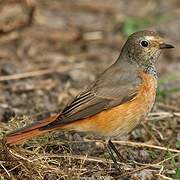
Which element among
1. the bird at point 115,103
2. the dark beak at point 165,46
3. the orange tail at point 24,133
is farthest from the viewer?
the dark beak at point 165,46

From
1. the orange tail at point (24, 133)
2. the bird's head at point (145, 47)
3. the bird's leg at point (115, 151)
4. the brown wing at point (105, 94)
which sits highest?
the bird's head at point (145, 47)

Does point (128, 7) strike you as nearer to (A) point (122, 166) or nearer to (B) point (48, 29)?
(B) point (48, 29)

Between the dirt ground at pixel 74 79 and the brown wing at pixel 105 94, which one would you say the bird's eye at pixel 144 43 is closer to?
the brown wing at pixel 105 94

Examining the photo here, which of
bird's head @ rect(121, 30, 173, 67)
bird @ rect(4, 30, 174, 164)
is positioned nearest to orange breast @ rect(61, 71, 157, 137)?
bird @ rect(4, 30, 174, 164)

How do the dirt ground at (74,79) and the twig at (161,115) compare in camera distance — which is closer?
the dirt ground at (74,79)

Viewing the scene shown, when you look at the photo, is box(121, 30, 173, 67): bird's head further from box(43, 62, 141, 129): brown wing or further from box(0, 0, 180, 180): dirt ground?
box(0, 0, 180, 180): dirt ground

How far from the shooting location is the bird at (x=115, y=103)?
5.99 metres

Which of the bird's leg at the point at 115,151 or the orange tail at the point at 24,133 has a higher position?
the orange tail at the point at 24,133

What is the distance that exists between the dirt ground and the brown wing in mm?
442

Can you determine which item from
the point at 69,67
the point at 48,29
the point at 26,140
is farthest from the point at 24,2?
the point at 26,140

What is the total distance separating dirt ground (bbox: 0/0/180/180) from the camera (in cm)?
601

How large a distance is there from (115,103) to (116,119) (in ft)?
0.64

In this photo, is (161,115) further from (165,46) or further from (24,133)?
(24,133)

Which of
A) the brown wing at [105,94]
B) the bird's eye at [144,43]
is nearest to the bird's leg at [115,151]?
the brown wing at [105,94]
